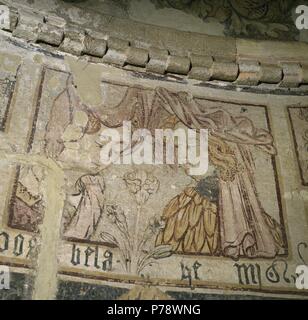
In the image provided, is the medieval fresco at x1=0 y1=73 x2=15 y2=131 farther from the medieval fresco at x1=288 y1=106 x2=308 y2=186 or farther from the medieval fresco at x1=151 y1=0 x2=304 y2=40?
the medieval fresco at x1=288 y1=106 x2=308 y2=186

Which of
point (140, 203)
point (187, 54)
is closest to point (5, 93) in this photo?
point (140, 203)

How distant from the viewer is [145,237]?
133 inches

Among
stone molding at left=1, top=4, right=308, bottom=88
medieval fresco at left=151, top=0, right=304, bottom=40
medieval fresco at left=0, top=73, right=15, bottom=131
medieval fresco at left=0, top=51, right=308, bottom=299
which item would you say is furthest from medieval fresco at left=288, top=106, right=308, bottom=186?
medieval fresco at left=0, top=73, right=15, bottom=131

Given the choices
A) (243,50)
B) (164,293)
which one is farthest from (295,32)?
(164,293)

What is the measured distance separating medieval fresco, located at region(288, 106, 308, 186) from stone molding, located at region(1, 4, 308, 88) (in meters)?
0.28

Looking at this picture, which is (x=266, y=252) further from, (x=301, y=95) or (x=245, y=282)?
(x=301, y=95)

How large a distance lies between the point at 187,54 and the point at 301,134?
47.6 inches

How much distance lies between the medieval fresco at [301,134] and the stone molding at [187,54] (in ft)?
0.91

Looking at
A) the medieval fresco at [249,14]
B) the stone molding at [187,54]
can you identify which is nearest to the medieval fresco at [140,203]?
the stone molding at [187,54]

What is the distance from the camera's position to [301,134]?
4168mm

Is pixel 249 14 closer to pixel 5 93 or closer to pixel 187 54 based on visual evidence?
pixel 187 54

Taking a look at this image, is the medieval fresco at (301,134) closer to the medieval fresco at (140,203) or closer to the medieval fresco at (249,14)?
the medieval fresco at (140,203)

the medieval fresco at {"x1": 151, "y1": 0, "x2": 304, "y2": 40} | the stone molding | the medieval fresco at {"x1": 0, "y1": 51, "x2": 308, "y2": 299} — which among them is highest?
the medieval fresco at {"x1": 151, "y1": 0, "x2": 304, "y2": 40}

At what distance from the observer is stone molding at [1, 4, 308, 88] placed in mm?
3941
